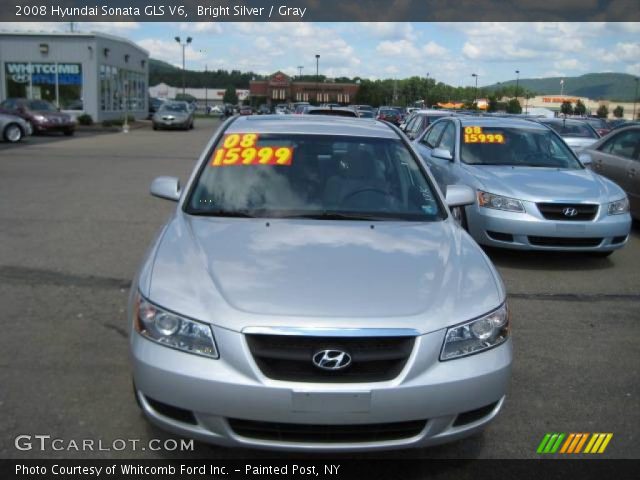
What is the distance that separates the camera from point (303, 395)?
278cm

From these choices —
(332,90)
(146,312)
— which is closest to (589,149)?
(146,312)

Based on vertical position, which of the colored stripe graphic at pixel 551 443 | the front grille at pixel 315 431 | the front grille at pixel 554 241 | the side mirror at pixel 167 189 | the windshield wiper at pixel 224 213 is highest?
the side mirror at pixel 167 189

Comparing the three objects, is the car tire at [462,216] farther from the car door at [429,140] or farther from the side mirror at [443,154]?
the car door at [429,140]

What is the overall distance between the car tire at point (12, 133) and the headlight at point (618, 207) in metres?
20.1

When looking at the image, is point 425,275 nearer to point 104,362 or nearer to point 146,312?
point 146,312

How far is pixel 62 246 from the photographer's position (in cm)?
762

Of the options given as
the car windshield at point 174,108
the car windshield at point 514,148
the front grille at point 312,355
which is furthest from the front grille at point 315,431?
the car windshield at point 174,108

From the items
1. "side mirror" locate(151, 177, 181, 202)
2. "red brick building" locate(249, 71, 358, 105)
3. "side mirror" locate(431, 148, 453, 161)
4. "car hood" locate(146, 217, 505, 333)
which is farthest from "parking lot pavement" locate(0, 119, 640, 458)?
"red brick building" locate(249, 71, 358, 105)

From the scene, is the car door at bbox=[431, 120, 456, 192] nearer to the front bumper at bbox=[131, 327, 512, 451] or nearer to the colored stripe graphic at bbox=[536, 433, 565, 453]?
the colored stripe graphic at bbox=[536, 433, 565, 453]

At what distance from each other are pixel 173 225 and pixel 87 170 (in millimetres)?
12249

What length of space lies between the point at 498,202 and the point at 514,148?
168 cm

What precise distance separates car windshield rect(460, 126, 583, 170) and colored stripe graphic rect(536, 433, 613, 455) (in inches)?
204

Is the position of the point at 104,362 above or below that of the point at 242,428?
below

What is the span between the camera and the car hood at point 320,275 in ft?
9.64
